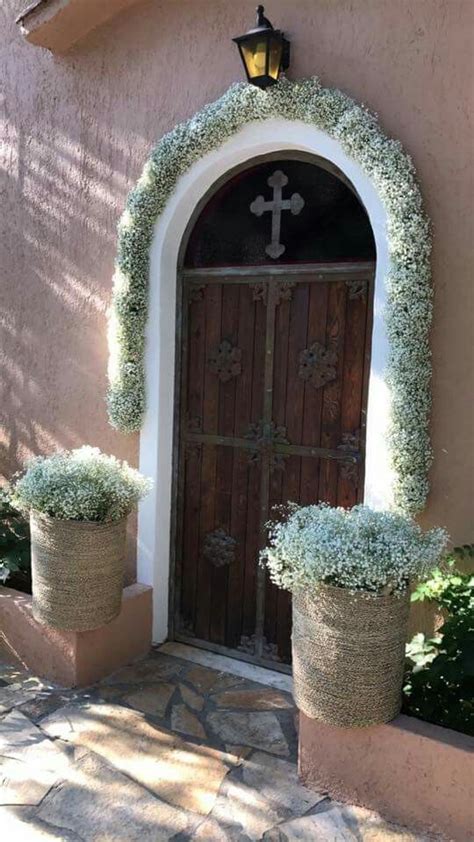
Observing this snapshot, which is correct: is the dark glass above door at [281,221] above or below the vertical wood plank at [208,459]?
above

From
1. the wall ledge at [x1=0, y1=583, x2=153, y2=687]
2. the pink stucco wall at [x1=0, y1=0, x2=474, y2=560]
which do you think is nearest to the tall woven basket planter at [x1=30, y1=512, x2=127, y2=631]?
the wall ledge at [x1=0, y1=583, x2=153, y2=687]

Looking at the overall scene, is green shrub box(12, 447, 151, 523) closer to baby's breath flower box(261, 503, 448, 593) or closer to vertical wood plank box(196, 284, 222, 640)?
vertical wood plank box(196, 284, 222, 640)

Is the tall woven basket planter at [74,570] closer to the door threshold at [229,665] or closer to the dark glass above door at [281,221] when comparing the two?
the door threshold at [229,665]

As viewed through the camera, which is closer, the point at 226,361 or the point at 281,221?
the point at 281,221

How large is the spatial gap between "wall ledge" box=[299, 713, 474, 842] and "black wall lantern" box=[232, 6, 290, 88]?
289 centimetres

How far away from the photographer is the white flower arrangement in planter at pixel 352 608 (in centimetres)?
248

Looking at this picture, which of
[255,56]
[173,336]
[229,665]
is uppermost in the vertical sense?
[255,56]

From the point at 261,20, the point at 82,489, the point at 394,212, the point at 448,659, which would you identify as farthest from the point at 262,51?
the point at 448,659

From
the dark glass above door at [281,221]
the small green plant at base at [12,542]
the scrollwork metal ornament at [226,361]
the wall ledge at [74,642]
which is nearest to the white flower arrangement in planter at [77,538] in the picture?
the wall ledge at [74,642]

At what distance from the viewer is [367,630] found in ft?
8.21

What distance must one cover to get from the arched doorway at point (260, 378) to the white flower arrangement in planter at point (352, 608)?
0.89 meters

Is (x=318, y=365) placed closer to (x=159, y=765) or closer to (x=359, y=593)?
(x=359, y=593)

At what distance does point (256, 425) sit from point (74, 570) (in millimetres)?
1213

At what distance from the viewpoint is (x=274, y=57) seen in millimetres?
3275
